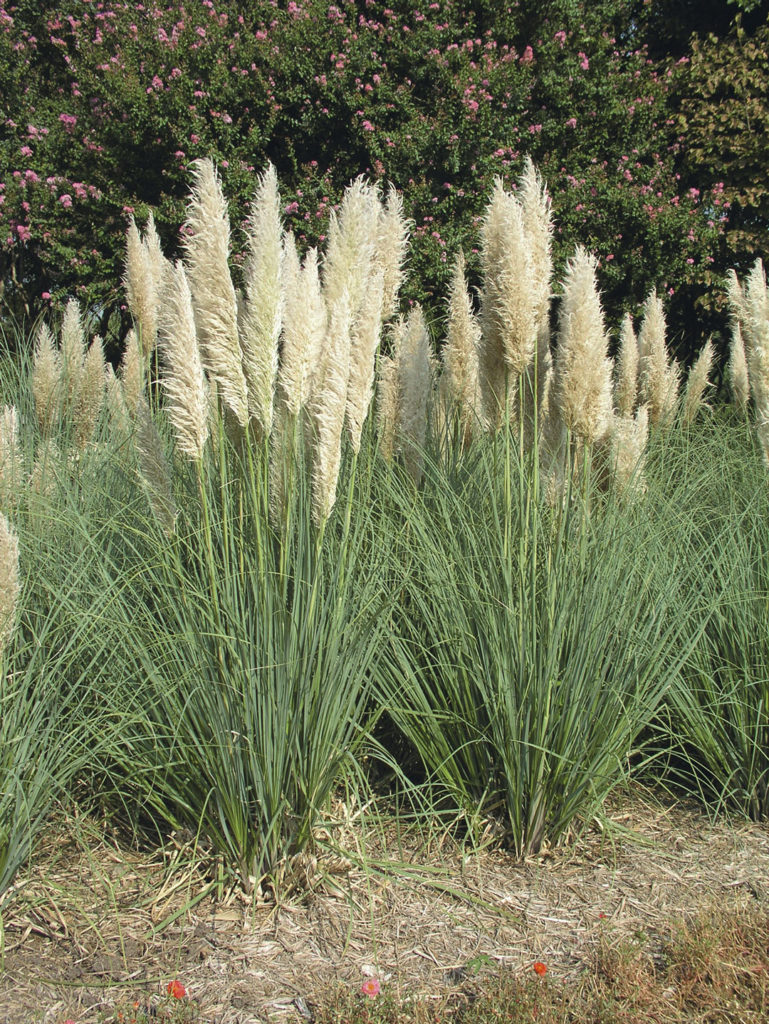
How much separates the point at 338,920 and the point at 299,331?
1.90 meters

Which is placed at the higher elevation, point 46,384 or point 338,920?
point 46,384

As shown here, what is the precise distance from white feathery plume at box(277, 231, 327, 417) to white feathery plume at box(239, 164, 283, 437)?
59mm

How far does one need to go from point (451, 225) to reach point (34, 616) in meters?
8.87

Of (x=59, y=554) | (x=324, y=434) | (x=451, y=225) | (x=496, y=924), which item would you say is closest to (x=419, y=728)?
(x=496, y=924)

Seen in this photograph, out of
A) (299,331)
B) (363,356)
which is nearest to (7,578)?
(299,331)

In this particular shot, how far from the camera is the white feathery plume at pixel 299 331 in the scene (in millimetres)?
2830

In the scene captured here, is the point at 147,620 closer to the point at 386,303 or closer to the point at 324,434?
the point at 324,434

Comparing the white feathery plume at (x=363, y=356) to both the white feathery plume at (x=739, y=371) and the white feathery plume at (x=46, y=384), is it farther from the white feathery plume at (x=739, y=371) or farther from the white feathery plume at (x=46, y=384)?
the white feathery plume at (x=739, y=371)

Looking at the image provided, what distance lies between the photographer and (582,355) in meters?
3.26

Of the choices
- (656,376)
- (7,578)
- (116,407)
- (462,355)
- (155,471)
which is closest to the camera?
(7,578)

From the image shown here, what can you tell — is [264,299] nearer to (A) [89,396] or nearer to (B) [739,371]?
(A) [89,396]

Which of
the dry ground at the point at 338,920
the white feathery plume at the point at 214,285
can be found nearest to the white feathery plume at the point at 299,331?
the white feathery plume at the point at 214,285

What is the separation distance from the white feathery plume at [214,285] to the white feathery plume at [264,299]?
53 mm

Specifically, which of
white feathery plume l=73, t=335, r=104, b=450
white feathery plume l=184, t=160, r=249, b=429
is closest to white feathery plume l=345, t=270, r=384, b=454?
white feathery plume l=184, t=160, r=249, b=429
